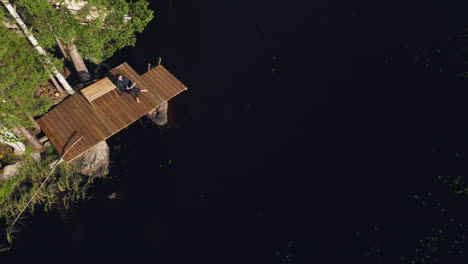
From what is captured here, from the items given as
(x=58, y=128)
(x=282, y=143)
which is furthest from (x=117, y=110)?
(x=282, y=143)

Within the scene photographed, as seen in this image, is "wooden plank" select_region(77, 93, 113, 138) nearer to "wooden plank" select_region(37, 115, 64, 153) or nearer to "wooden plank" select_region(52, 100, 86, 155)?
"wooden plank" select_region(52, 100, 86, 155)

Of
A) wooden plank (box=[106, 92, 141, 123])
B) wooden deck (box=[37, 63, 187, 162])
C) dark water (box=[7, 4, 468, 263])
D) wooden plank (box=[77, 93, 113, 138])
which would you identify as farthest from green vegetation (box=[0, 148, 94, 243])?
wooden plank (box=[106, 92, 141, 123])

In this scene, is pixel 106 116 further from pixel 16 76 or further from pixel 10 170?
pixel 10 170

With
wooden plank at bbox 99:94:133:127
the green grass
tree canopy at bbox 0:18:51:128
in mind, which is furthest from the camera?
wooden plank at bbox 99:94:133:127

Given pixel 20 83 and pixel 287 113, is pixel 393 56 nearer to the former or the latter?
pixel 287 113

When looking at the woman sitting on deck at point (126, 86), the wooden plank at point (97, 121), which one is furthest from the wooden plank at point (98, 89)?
the wooden plank at point (97, 121)

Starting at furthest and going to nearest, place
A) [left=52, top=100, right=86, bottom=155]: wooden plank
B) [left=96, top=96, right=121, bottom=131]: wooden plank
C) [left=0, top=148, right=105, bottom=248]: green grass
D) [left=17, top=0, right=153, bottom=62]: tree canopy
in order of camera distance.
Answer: [left=96, top=96, right=121, bottom=131]: wooden plank
[left=52, top=100, right=86, bottom=155]: wooden plank
[left=0, top=148, right=105, bottom=248]: green grass
[left=17, top=0, right=153, bottom=62]: tree canopy

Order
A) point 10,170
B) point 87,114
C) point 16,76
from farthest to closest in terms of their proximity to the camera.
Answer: point 87,114, point 10,170, point 16,76
